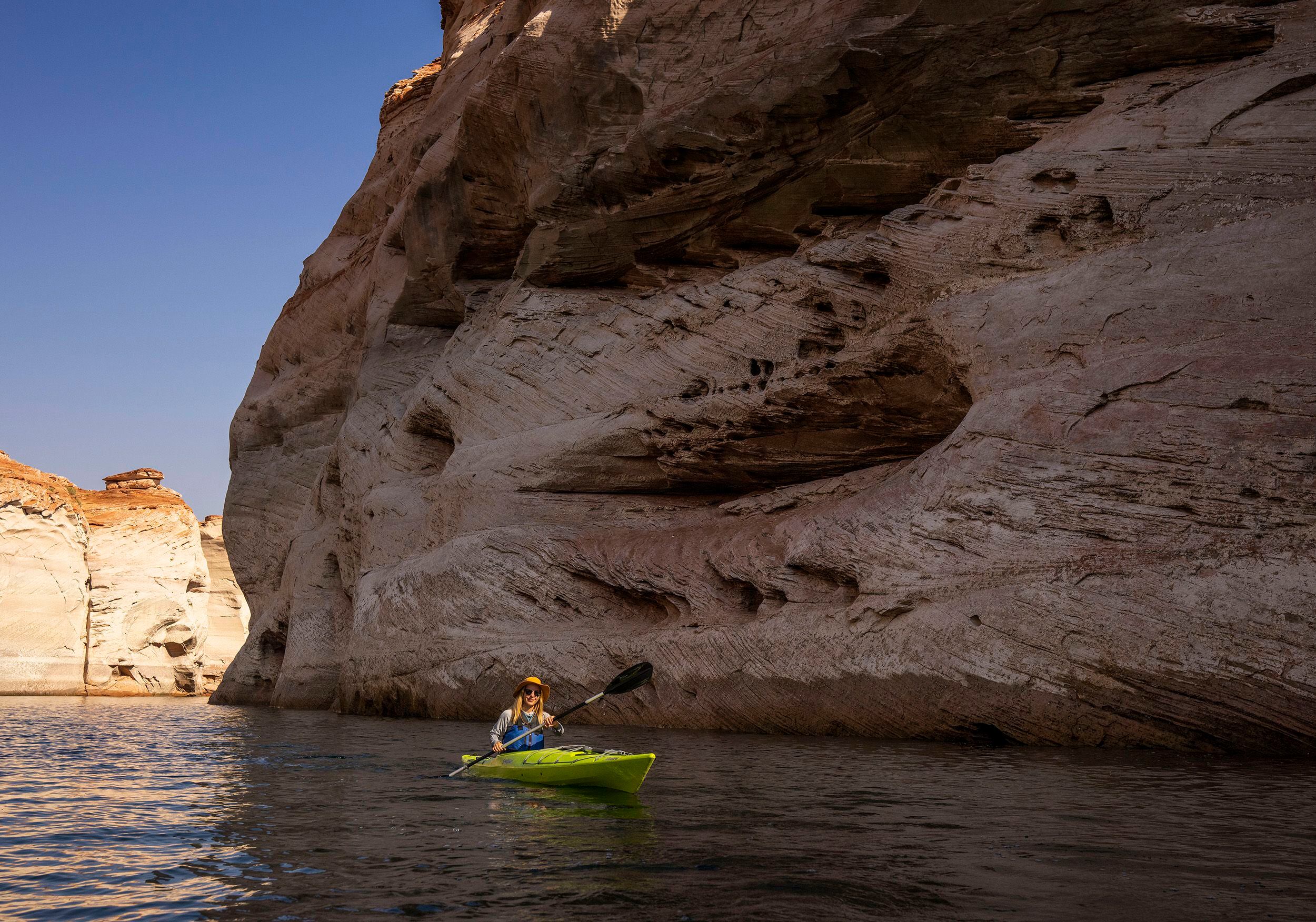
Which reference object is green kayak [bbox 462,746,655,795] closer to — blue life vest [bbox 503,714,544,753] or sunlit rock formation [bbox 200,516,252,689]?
blue life vest [bbox 503,714,544,753]

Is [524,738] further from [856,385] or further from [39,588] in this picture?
[39,588]

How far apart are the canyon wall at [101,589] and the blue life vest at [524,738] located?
150 feet

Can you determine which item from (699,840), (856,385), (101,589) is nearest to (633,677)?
(856,385)

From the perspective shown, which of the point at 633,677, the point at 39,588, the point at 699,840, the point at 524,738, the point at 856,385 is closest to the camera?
the point at 699,840

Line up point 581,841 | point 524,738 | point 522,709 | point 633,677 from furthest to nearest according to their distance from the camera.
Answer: point 633,677 → point 522,709 → point 524,738 → point 581,841

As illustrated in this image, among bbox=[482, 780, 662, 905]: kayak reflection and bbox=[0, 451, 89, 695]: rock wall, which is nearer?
bbox=[482, 780, 662, 905]: kayak reflection

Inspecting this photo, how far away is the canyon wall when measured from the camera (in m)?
50.2

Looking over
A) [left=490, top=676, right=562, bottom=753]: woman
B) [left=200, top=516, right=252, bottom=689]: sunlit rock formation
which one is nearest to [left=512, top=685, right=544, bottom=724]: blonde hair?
[left=490, top=676, right=562, bottom=753]: woman

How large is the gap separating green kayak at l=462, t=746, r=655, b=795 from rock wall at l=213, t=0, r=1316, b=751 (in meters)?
5.10

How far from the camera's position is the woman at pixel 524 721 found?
469 inches

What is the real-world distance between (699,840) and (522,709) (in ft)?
19.1

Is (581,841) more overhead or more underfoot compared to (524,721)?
more underfoot

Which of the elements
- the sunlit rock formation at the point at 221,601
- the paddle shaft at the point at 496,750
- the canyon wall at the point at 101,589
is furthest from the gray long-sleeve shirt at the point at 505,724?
the sunlit rock formation at the point at 221,601

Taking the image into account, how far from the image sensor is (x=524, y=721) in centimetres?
1225
